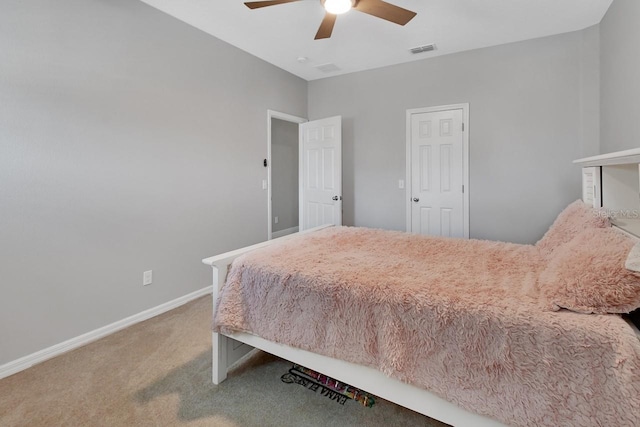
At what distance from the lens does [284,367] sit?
1.92 meters

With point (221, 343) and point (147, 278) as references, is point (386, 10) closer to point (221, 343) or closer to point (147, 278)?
point (221, 343)

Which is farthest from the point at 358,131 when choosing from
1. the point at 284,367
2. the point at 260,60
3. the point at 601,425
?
the point at 601,425

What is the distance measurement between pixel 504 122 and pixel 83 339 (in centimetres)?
440

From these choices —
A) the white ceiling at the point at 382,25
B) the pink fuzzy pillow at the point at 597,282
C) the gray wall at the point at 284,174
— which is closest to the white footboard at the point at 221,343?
the pink fuzzy pillow at the point at 597,282

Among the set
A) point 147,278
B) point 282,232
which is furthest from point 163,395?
point 282,232

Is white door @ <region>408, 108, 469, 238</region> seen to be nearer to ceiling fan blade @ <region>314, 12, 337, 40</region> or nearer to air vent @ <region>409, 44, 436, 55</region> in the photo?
air vent @ <region>409, 44, 436, 55</region>

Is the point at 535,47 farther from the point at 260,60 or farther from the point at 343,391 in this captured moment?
the point at 343,391

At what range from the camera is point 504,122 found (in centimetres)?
332

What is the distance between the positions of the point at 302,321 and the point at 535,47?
367 cm

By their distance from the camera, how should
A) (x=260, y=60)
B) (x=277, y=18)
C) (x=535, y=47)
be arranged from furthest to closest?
(x=260, y=60)
(x=535, y=47)
(x=277, y=18)

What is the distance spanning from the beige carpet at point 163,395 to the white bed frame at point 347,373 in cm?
14

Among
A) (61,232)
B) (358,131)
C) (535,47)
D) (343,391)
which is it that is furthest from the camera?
(358,131)

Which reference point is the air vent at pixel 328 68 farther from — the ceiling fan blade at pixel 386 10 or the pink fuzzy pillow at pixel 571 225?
the pink fuzzy pillow at pixel 571 225

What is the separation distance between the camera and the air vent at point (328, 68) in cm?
389
